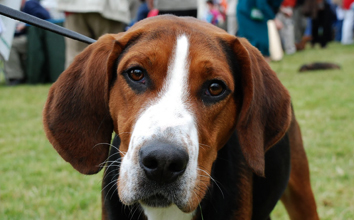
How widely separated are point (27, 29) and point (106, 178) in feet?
38.9

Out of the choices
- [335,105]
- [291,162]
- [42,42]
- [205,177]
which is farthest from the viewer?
[42,42]

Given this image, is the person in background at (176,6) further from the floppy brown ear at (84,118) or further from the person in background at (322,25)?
the person in background at (322,25)

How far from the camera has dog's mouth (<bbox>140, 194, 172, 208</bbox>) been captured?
7.69ft

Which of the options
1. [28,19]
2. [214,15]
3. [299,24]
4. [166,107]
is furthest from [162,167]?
[299,24]

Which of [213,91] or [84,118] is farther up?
[213,91]

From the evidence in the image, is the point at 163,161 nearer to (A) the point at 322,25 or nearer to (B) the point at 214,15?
(B) the point at 214,15

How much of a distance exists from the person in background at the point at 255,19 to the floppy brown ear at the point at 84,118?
21.9ft

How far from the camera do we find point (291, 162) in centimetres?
391

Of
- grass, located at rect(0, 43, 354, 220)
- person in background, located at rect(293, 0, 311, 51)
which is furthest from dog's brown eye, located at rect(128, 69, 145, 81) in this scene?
person in background, located at rect(293, 0, 311, 51)

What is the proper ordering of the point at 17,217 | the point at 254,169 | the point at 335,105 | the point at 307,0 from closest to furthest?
the point at 254,169
the point at 17,217
the point at 335,105
the point at 307,0

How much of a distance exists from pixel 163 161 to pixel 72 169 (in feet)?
12.8

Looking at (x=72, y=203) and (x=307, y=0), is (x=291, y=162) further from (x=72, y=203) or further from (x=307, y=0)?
(x=307, y=0)

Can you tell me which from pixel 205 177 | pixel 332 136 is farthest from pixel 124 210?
pixel 332 136

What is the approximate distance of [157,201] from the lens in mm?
2363
